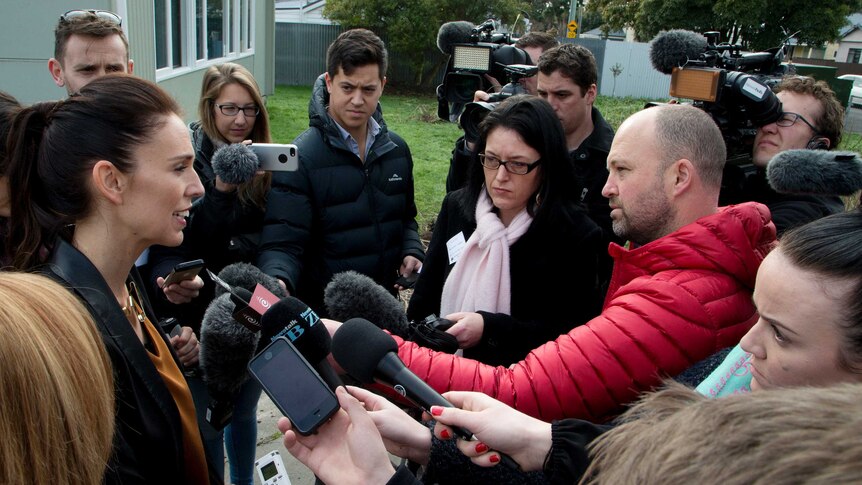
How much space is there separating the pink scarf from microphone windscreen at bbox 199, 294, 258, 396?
2.63ft

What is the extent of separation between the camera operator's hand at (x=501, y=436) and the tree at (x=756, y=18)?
74.9ft

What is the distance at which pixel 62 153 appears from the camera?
1.62 meters

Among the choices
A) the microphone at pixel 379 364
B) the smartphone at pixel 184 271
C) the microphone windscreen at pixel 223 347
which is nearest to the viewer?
the microphone at pixel 379 364

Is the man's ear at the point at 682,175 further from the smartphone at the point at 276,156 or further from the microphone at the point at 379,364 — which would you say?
the smartphone at the point at 276,156

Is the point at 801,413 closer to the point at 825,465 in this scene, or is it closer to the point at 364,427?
the point at 825,465

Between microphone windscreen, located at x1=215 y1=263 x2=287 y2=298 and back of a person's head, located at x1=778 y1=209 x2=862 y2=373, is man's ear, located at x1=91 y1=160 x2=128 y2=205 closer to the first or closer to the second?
microphone windscreen, located at x1=215 y1=263 x2=287 y2=298

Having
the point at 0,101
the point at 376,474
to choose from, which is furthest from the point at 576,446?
the point at 0,101

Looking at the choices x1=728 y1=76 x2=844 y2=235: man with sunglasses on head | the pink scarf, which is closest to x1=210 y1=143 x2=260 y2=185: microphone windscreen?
the pink scarf

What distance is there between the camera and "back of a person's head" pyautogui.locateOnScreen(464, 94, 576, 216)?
2305 millimetres

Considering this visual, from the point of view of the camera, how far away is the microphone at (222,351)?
1963 mm

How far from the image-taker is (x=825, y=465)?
549 mm

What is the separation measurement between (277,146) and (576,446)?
1.84 metres

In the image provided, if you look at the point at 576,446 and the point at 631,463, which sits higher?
the point at 631,463

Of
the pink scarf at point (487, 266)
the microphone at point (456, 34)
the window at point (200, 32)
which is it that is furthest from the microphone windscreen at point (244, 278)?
the window at point (200, 32)
